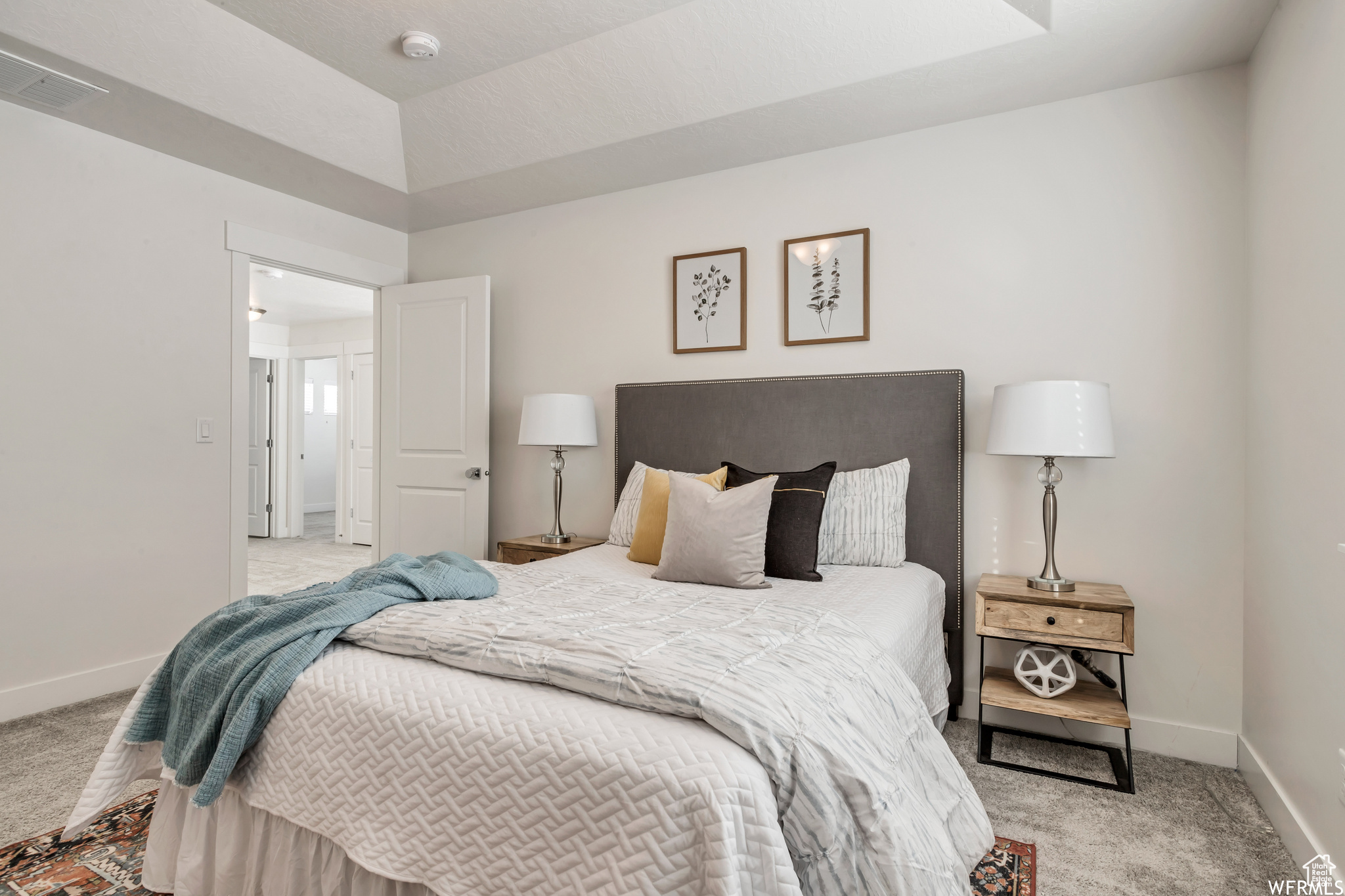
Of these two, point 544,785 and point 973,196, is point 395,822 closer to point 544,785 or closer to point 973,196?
point 544,785

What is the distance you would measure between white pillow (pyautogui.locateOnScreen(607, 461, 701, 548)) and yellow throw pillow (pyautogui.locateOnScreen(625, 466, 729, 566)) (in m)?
0.27

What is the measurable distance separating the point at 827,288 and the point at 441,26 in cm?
188

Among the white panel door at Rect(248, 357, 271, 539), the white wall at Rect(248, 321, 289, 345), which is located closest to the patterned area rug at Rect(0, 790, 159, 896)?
the white panel door at Rect(248, 357, 271, 539)

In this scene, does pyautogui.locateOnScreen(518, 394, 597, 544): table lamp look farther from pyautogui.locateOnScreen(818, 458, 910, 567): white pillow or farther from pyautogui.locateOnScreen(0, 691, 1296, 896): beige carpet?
pyautogui.locateOnScreen(0, 691, 1296, 896): beige carpet

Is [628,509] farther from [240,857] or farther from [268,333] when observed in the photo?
[268,333]

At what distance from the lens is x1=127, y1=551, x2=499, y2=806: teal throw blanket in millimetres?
1496

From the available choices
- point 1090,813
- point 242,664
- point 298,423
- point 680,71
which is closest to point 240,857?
point 242,664

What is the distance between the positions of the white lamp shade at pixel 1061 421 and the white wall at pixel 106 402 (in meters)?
3.52

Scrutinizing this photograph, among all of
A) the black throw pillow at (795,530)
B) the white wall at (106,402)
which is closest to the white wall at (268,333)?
the white wall at (106,402)

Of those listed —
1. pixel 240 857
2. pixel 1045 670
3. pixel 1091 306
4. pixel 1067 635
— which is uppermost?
pixel 1091 306

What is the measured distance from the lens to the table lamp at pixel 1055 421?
2330mm

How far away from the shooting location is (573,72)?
298cm

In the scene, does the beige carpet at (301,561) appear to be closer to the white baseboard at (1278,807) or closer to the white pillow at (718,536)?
the white pillow at (718,536)

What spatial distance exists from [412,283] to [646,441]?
1890 millimetres
